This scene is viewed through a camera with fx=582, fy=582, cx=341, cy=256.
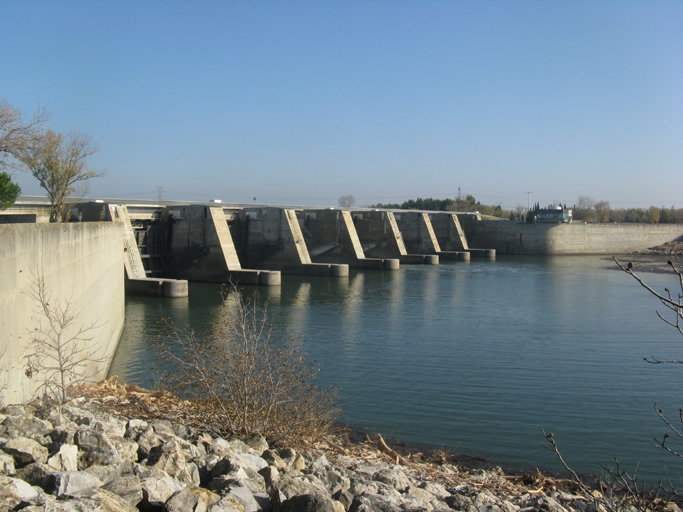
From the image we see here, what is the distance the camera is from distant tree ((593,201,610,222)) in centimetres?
10538

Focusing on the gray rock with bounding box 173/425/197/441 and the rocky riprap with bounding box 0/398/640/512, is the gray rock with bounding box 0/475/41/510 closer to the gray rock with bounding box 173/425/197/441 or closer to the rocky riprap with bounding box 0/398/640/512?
the rocky riprap with bounding box 0/398/640/512

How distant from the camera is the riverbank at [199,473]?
162 inches

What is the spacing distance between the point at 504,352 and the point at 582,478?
7.59m

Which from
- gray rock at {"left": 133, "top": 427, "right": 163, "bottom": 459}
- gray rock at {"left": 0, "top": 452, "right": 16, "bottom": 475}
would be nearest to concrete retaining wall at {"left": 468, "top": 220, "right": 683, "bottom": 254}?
gray rock at {"left": 133, "top": 427, "right": 163, "bottom": 459}

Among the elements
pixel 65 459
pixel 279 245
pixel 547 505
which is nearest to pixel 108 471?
pixel 65 459

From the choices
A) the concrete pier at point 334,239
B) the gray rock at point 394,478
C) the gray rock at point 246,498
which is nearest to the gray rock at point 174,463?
the gray rock at point 246,498

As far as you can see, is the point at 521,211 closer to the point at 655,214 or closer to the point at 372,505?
the point at 655,214

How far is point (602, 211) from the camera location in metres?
107

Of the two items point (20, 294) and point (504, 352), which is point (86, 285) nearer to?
point (20, 294)

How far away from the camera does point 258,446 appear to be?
21.8 ft

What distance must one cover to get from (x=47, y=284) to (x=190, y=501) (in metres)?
4.77

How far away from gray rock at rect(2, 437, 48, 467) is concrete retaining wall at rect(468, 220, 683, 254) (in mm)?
53519

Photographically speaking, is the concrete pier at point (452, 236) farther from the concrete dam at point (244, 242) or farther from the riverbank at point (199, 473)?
the riverbank at point (199, 473)

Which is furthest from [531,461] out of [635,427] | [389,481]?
[389,481]
